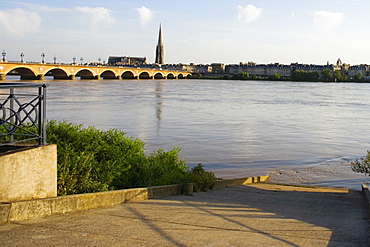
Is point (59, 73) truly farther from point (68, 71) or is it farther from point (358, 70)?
point (358, 70)

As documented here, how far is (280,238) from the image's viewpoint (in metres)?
4.29

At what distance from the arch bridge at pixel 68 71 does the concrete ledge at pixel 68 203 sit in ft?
182

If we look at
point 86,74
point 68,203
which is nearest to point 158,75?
point 86,74

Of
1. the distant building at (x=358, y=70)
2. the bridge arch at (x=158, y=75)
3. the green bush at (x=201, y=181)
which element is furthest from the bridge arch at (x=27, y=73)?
the distant building at (x=358, y=70)

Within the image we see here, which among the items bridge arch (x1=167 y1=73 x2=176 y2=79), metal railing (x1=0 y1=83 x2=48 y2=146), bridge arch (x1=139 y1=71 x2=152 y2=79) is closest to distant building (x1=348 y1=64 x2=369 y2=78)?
bridge arch (x1=167 y1=73 x2=176 y2=79)

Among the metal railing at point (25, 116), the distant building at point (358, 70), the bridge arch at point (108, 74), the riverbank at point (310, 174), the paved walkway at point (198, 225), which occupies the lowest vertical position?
the riverbank at point (310, 174)

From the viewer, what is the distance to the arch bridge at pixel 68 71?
62.4 metres

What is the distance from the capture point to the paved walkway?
3938 mm

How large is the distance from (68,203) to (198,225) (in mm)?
1327

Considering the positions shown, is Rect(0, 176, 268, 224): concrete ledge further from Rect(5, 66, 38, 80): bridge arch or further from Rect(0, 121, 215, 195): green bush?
Rect(5, 66, 38, 80): bridge arch

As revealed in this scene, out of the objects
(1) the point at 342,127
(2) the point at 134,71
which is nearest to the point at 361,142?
(1) the point at 342,127

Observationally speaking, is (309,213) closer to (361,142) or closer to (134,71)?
(361,142)

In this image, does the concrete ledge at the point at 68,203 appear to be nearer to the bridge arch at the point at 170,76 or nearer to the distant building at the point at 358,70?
the bridge arch at the point at 170,76

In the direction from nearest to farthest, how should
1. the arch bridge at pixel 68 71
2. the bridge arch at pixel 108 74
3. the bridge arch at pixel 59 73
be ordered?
the arch bridge at pixel 68 71
the bridge arch at pixel 59 73
the bridge arch at pixel 108 74
